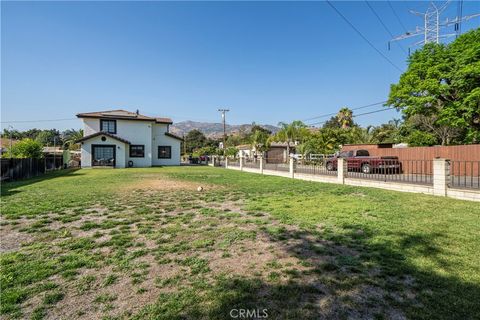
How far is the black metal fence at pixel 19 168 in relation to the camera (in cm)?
1475

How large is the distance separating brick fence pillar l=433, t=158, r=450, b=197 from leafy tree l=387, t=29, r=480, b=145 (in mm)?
13107

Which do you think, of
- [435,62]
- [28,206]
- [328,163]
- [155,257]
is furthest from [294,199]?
[435,62]

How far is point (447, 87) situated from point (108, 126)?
31879mm

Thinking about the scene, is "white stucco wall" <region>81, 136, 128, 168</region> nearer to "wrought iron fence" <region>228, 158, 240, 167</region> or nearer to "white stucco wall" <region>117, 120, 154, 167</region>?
"white stucco wall" <region>117, 120, 154, 167</region>

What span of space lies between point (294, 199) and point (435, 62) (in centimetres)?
2042

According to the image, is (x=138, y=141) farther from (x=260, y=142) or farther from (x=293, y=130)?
(x=293, y=130)

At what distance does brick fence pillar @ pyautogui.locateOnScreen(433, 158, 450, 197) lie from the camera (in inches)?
341

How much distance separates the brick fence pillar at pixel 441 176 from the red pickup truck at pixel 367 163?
5.53 m

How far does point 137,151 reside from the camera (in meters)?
29.7

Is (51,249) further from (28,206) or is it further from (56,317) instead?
(28,206)

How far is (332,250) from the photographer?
Result: 411 centimetres

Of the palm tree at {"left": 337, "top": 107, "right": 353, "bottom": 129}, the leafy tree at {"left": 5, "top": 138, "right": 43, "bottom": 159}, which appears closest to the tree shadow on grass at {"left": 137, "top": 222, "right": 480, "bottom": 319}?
the leafy tree at {"left": 5, "top": 138, "right": 43, "bottom": 159}

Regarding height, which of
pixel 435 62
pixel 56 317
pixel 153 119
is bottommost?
pixel 56 317

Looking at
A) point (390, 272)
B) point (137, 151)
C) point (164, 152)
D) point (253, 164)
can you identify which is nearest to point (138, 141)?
point (137, 151)
